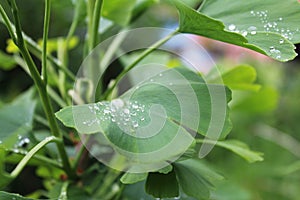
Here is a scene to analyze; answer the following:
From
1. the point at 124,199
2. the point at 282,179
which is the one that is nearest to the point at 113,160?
the point at 124,199

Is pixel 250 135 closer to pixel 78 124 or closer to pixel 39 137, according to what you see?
pixel 39 137

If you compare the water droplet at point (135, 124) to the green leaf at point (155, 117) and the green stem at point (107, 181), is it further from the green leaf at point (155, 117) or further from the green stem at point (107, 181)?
the green stem at point (107, 181)

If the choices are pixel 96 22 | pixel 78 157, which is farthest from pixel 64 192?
pixel 96 22

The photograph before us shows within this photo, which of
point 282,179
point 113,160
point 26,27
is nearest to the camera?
point 113,160

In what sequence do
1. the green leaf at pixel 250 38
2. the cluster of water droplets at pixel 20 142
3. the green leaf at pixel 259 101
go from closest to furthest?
the green leaf at pixel 250 38 → the cluster of water droplets at pixel 20 142 → the green leaf at pixel 259 101

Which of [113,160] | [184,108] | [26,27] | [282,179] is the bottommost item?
[282,179]

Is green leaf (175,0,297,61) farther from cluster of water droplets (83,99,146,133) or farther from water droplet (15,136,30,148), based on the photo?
water droplet (15,136,30,148)

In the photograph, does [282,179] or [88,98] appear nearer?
[88,98]

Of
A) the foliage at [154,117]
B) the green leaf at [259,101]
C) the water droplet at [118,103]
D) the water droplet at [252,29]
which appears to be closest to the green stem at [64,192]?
the foliage at [154,117]
